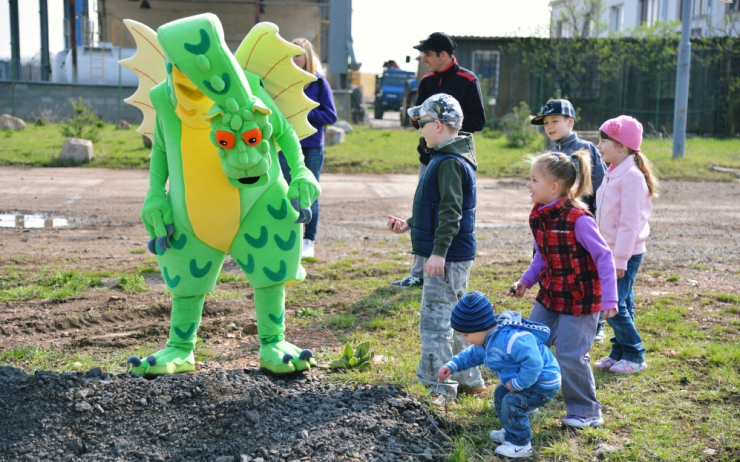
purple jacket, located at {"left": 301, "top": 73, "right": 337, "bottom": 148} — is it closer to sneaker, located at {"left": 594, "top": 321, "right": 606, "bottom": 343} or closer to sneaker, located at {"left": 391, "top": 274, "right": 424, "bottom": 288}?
sneaker, located at {"left": 391, "top": 274, "right": 424, "bottom": 288}

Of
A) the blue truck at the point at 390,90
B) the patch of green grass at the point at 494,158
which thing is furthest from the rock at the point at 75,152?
the blue truck at the point at 390,90

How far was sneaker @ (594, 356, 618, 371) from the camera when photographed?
179 inches

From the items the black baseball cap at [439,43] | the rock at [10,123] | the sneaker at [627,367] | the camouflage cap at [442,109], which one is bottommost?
the sneaker at [627,367]

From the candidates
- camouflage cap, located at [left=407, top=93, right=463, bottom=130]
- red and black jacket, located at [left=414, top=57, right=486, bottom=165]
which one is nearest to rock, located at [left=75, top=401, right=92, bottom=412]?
camouflage cap, located at [left=407, top=93, right=463, bottom=130]

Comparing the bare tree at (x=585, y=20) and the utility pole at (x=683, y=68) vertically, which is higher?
the bare tree at (x=585, y=20)

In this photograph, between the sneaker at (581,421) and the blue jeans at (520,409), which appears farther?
the sneaker at (581,421)

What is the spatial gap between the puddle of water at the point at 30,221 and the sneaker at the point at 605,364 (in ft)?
22.4

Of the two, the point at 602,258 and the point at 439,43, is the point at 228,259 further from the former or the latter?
the point at 602,258

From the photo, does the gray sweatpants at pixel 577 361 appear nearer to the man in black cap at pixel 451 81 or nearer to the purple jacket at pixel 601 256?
the purple jacket at pixel 601 256

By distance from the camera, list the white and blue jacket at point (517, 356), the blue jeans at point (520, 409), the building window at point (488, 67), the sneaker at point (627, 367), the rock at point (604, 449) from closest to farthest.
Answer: the white and blue jacket at point (517, 356), the blue jeans at point (520, 409), the rock at point (604, 449), the sneaker at point (627, 367), the building window at point (488, 67)

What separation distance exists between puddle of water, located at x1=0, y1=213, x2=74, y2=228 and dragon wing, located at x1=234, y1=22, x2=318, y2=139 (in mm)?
5797

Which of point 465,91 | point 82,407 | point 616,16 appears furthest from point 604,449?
point 616,16

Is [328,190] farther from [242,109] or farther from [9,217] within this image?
[242,109]

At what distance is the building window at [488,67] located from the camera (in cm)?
2573
